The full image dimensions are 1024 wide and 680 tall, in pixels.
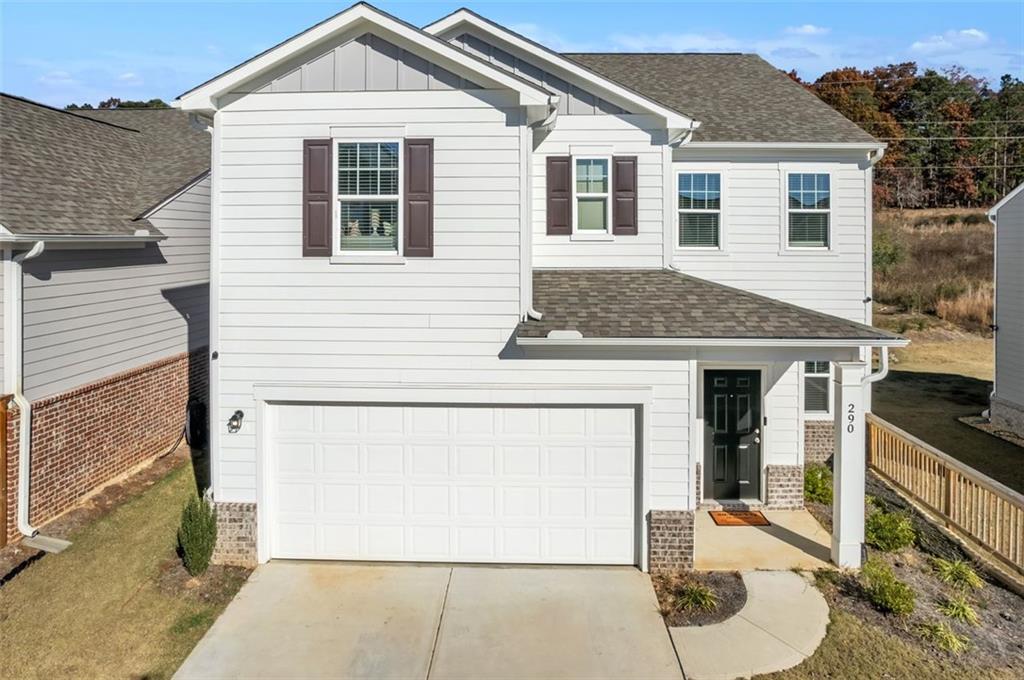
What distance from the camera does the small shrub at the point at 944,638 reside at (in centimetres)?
727

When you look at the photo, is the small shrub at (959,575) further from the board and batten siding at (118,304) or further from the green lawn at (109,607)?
the board and batten siding at (118,304)

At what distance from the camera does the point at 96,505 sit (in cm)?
1088

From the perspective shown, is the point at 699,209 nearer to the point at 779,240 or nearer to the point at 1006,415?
the point at 779,240

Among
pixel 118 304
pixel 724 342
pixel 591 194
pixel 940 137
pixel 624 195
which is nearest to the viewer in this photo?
pixel 724 342

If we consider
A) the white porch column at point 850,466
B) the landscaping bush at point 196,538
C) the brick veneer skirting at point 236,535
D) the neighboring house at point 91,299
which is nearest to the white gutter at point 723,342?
the white porch column at point 850,466

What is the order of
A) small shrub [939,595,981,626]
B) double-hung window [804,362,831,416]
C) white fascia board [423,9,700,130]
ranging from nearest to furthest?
small shrub [939,595,981,626] → white fascia board [423,9,700,130] → double-hung window [804,362,831,416]

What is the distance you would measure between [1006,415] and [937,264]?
23.8m

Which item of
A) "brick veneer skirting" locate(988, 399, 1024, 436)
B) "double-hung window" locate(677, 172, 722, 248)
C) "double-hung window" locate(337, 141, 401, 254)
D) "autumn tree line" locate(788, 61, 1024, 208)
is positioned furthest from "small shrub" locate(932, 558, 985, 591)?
"autumn tree line" locate(788, 61, 1024, 208)

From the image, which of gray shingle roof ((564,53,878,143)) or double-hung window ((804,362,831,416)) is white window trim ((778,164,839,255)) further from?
double-hung window ((804,362,831,416))

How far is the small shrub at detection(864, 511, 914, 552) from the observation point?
31.4ft

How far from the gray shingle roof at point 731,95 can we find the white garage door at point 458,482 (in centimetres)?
627

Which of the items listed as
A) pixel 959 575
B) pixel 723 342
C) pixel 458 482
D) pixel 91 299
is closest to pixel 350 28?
pixel 458 482

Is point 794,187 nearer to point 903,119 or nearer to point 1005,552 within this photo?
point 1005,552

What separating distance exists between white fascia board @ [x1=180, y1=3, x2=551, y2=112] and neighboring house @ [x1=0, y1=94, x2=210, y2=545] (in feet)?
11.0
